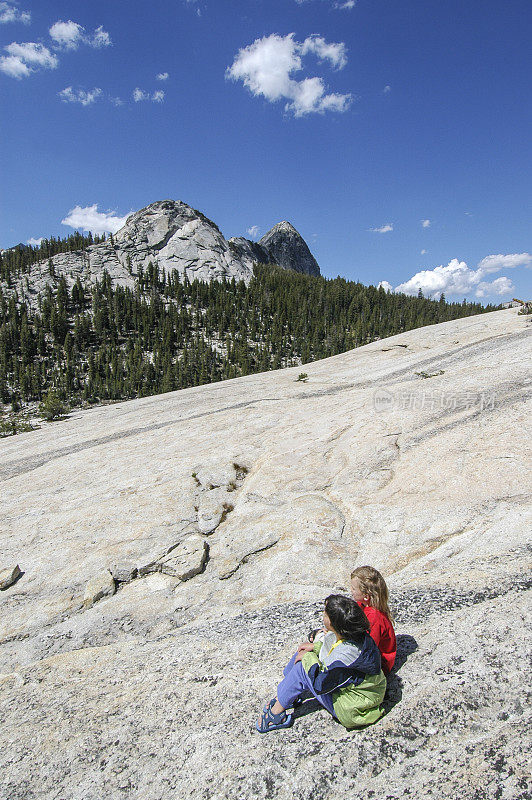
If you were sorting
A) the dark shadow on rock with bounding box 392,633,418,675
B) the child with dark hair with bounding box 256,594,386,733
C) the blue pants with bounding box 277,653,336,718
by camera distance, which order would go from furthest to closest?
the dark shadow on rock with bounding box 392,633,418,675, the blue pants with bounding box 277,653,336,718, the child with dark hair with bounding box 256,594,386,733

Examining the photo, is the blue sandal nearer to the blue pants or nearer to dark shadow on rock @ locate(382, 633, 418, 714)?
the blue pants

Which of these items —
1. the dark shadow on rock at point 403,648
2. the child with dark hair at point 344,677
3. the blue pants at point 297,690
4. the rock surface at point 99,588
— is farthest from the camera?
the rock surface at point 99,588

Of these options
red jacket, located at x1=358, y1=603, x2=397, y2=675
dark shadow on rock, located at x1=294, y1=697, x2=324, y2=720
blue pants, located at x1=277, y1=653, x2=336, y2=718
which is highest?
red jacket, located at x1=358, y1=603, x2=397, y2=675

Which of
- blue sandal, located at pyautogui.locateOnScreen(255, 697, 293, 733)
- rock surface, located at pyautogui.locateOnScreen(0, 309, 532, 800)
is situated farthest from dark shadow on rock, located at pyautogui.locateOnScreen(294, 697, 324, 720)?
blue sandal, located at pyautogui.locateOnScreen(255, 697, 293, 733)

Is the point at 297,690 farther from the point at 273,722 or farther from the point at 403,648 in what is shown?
the point at 403,648

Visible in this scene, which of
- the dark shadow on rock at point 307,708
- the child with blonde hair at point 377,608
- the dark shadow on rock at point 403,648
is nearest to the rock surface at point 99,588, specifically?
the dark shadow on rock at point 307,708

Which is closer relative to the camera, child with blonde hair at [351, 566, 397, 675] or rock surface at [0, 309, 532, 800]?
rock surface at [0, 309, 532, 800]

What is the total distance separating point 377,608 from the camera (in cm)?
493

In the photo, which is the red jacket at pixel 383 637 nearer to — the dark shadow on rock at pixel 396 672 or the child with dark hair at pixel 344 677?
the dark shadow on rock at pixel 396 672

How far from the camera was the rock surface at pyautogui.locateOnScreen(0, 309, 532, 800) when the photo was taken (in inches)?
162

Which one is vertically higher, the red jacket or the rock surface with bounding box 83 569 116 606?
the red jacket

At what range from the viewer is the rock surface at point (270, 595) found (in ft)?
13.5

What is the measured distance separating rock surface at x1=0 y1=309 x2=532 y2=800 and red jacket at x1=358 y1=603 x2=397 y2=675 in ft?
1.01

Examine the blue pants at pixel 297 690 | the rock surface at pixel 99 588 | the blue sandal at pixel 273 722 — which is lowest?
the rock surface at pixel 99 588
